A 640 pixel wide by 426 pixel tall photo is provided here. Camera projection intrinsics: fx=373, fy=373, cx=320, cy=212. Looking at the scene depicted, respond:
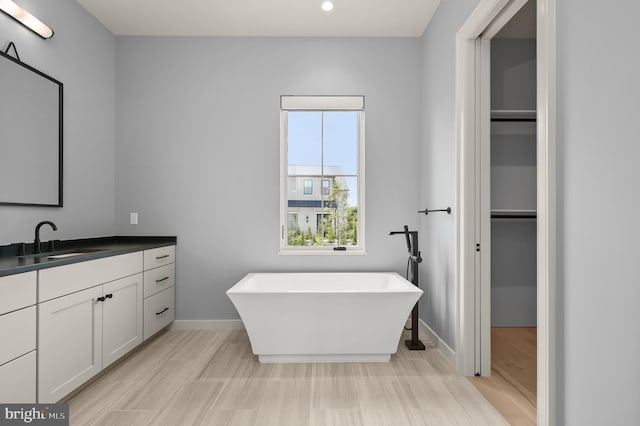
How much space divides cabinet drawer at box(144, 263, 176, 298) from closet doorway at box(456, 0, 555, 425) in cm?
245

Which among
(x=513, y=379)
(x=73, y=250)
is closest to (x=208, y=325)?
(x=73, y=250)

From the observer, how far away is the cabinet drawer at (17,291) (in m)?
1.65

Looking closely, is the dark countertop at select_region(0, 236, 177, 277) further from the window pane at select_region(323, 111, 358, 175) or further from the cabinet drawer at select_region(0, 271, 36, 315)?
the window pane at select_region(323, 111, 358, 175)

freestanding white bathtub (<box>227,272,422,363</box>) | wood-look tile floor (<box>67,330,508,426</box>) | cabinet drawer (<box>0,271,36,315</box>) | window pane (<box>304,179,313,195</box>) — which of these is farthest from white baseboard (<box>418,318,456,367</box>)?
cabinet drawer (<box>0,271,36,315</box>)

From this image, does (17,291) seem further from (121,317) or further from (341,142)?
(341,142)

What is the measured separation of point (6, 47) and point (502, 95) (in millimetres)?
3919

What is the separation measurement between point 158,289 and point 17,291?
62.3 inches

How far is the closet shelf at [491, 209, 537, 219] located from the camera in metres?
3.21

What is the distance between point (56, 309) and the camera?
2002mm

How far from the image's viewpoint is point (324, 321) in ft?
8.86

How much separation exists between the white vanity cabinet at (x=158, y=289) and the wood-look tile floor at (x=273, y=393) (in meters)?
0.28
